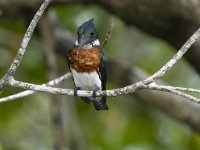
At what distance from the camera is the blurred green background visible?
5.96m

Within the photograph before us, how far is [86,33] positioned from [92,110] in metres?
2.79

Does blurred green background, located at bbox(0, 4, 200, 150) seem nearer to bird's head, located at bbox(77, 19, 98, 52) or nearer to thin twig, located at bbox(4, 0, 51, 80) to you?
bird's head, located at bbox(77, 19, 98, 52)

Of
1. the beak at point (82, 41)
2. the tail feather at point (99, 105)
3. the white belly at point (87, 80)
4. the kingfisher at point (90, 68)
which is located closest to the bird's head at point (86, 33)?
the beak at point (82, 41)

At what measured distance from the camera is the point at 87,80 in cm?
393

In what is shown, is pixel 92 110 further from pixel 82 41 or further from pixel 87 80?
pixel 82 41

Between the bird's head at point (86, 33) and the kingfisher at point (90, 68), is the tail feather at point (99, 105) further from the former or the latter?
the bird's head at point (86, 33)

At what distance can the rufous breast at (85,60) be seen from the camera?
3.88 m

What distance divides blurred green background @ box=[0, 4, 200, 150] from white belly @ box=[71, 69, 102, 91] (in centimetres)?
173

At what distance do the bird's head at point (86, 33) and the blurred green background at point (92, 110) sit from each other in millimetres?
1894

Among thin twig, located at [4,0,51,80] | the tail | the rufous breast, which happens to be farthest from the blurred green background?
thin twig, located at [4,0,51,80]

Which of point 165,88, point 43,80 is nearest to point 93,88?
point 165,88

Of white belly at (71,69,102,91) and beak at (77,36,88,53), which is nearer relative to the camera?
beak at (77,36,88,53)

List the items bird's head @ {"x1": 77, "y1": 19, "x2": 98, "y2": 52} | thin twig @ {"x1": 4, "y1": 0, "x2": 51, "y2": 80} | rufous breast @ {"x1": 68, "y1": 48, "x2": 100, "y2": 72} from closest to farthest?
thin twig @ {"x1": 4, "y1": 0, "x2": 51, "y2": 80}, bird's head @ {"x1": 77, "y1": 19, "x2": 98, "y2": 52}, rufous breast @ {"x1": 68, "y1": 48, "x2": 100, "y2": 72}

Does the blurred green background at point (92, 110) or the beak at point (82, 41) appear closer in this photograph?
the beak at point (82, 41)
